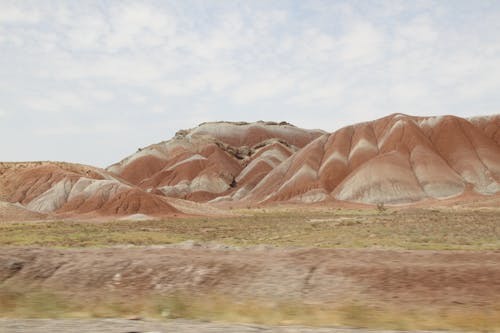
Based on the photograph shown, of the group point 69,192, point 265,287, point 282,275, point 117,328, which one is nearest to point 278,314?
point 117,328

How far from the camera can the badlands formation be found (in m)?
94.4

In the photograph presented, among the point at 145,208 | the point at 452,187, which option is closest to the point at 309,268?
the point at 145,208

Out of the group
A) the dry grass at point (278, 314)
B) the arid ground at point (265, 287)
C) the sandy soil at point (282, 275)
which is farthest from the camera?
the sandy soil at point (282, 275)

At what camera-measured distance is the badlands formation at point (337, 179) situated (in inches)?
3716

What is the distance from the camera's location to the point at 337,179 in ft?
417

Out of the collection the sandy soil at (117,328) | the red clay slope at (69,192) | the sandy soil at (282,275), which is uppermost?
the red clay slope at (69,192)

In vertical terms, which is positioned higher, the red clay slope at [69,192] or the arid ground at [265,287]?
the red clay slope at [69,192]

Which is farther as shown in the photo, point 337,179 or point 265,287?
point 337,179

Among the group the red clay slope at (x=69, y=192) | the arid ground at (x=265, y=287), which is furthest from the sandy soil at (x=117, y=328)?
the red clay slope at (x=69, y=192)

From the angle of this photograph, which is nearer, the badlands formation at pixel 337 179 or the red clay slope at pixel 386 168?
the badlands formation at pixel 337 179

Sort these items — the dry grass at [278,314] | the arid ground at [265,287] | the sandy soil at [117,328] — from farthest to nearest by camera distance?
1. the arid ground at [265,287]
2. the dry grass at [278,314]
3. the sandy soil at [117,328]

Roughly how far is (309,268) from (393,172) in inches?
4056

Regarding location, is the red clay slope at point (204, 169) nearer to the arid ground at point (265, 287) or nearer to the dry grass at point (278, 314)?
the arid ground at point (265, 287)

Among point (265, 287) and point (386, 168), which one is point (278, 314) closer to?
point (265, 287)
